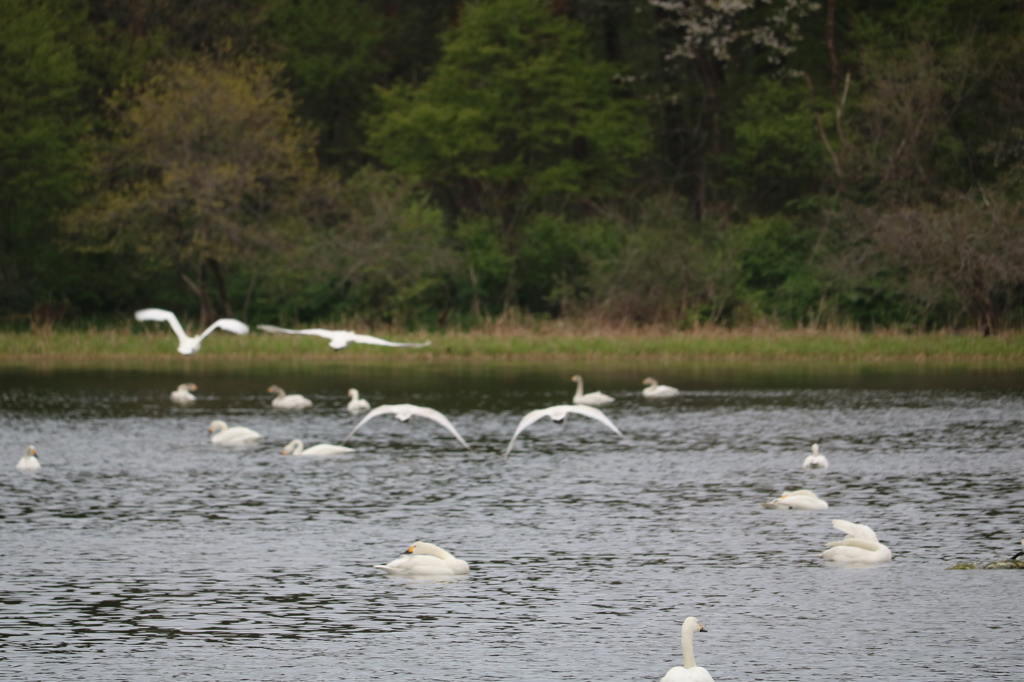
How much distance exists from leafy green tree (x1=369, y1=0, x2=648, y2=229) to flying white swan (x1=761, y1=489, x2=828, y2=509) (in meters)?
35.5

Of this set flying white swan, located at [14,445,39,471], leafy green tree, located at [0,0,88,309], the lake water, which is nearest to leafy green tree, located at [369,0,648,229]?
leafy green tree, located at [0,0,88,309]

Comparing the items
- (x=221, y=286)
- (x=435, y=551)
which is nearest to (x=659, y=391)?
(x=435, y=551)

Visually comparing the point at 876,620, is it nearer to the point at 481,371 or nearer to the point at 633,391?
the point at 633,391

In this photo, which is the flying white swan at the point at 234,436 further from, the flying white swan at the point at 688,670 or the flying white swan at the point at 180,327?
the flying white swan at the point at 688,670

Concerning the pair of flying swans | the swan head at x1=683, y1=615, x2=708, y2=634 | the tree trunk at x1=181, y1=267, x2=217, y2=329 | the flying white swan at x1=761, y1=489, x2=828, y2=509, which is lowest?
the flying white swan at x1=761, y1=489, x2=828, y2=509

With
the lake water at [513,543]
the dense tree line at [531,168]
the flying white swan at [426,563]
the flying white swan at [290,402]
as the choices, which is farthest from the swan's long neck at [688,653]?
the dense tree line at [531,168]

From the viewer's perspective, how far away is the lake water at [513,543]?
11.3 m

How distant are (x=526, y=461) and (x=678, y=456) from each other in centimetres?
225

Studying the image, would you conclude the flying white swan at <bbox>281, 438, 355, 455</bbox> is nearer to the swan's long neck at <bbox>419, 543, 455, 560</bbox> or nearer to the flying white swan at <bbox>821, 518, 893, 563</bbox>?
the swan's long neck at <bbox>419, 543, 455, 560</bbox>

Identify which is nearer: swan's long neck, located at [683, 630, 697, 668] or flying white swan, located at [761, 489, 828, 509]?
swan's long neck, located at [683, 630, 697, 668]

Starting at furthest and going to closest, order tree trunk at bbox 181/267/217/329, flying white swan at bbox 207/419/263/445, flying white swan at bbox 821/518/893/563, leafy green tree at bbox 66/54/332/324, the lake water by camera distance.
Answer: tree trunk at bbox 181/267/217/329 → leafy green tree at bbox 66/54/332/324 → flying white swan at bbox 207/419/263/445 → flying white swan at bbox 821/518/893/563 → the lake water

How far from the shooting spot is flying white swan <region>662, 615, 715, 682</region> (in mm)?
9922

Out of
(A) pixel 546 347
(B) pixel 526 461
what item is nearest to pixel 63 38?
(A) pixel 546 347

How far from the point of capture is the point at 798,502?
58.1 ft
